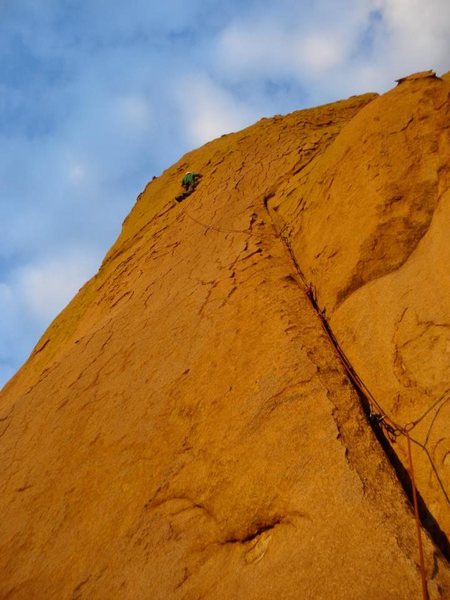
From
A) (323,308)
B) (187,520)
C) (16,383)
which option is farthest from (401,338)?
(16,383)

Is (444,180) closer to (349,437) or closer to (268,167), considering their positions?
(349,437)

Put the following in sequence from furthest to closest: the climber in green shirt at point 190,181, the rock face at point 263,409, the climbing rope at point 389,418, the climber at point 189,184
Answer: the climber in green shirt at point 190,181 < the climber at point 189,184 < the climbing rope at point 389,418 < the rock face at point 263,409

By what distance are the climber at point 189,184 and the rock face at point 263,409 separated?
9.68 ft

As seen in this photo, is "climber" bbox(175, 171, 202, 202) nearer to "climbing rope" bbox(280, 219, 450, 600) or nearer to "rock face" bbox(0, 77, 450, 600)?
"rock face" bbox(0, 77, 450, 600)

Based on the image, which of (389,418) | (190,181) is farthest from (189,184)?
(389,418)

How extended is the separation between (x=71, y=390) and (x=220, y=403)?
95.6 inches

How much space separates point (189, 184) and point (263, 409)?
272 inches

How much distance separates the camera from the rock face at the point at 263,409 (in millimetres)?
2441

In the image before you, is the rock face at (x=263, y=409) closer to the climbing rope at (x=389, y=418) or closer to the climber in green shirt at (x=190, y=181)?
the climbing rope at (x=389, y=418)

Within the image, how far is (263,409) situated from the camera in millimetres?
3178

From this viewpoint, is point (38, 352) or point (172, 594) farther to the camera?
point (38, 352)

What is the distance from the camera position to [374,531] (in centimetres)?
223

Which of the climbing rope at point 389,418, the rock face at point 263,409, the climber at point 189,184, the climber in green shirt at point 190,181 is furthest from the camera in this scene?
the climber in green shirt at point 190,181

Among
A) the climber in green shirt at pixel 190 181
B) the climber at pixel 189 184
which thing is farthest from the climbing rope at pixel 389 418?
the climber in green shirt at pixel 190 181
